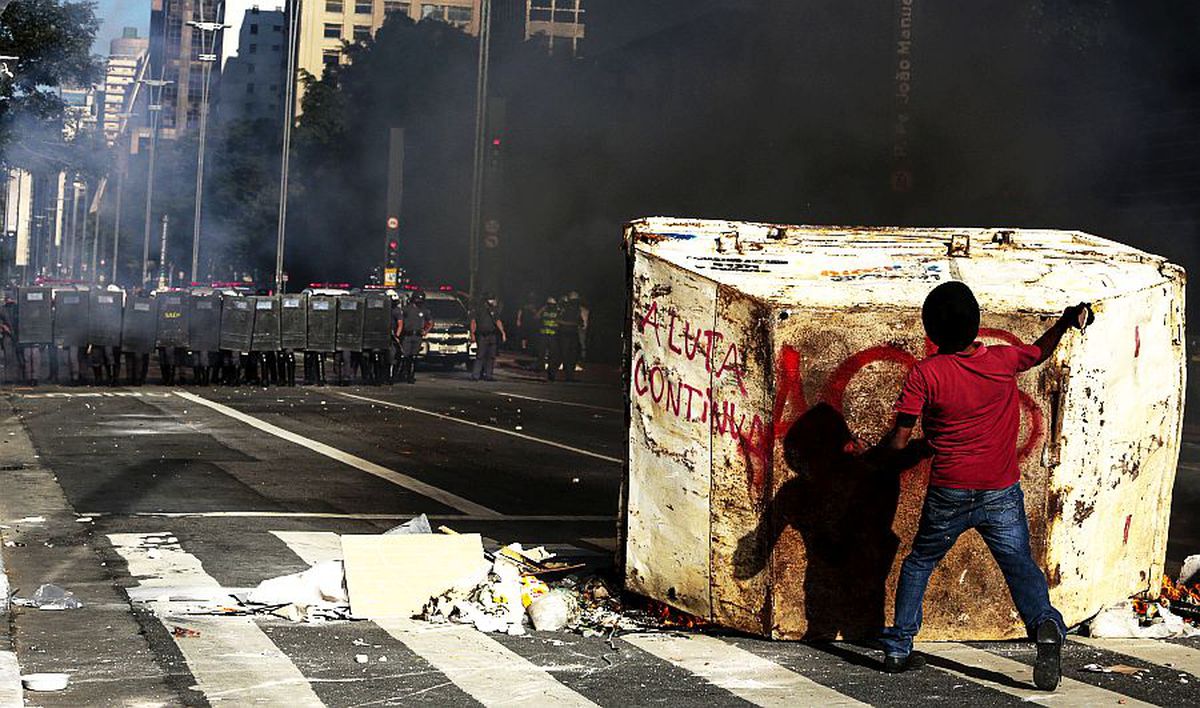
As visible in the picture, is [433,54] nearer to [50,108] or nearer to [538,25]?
[50,108]

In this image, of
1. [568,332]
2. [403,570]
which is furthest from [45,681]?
[568,332]

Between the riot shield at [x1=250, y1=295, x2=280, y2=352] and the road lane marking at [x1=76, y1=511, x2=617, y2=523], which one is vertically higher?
the riot shield at [x1=250, y1=295, x2=280, y2=352]

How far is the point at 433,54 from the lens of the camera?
59.3 metres

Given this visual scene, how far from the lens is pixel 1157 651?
6.28 meters

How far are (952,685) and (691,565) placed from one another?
1116 millimetres

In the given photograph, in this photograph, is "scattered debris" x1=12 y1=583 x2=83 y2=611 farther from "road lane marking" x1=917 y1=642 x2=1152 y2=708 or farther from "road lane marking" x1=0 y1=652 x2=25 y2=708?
"road lane marking" x1=917 y1=642 x2=1152 y2=708

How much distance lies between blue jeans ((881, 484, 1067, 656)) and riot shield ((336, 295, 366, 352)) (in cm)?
1977

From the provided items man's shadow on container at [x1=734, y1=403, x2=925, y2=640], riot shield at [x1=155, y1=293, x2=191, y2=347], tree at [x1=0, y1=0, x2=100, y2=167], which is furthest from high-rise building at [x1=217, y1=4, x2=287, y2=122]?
man's shadow on container at [x1=734, y1=403, x2=925, y2=640]

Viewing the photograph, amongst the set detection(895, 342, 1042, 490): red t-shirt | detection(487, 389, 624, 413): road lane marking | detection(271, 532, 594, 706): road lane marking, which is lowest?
detection(487, 389, 624, 413): road lane marking

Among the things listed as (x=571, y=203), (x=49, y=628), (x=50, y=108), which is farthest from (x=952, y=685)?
(x=50, y=108)

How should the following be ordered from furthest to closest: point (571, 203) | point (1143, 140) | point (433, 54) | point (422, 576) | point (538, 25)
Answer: point (538, 25), point (433, 54), point (571, 203), point (1143, 140), point (422, 576)

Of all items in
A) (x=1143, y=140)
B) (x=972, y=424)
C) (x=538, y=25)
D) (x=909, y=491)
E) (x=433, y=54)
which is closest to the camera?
(x=972, y=424)

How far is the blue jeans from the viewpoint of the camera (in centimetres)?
556

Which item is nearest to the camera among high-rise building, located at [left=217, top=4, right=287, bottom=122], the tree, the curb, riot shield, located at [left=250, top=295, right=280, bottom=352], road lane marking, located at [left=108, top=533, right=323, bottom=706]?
road lane marking, located at [left=108, top=533, right=323, bottom=706]
